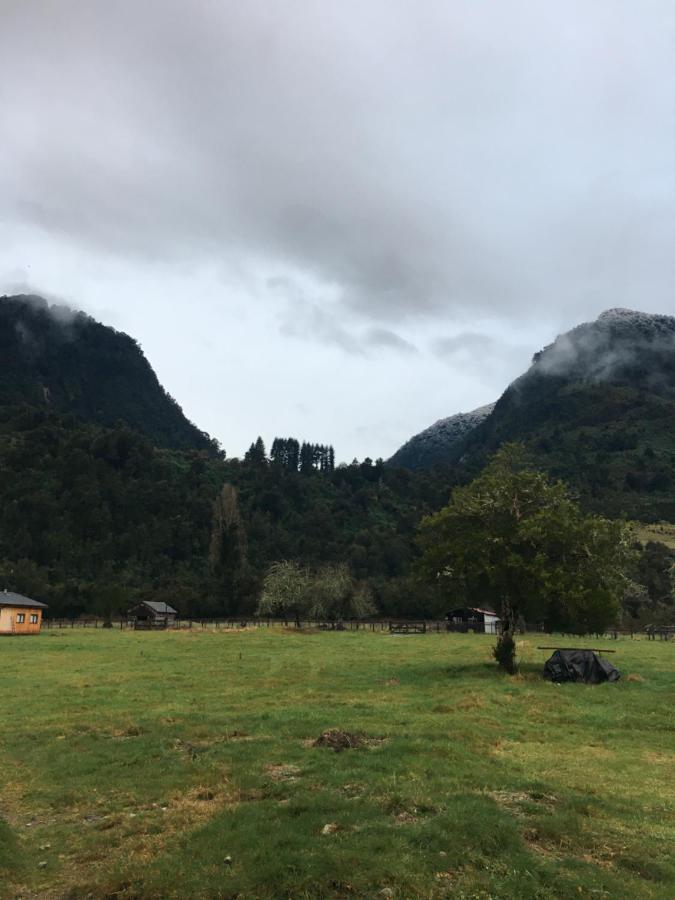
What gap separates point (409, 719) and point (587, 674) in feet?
44.6

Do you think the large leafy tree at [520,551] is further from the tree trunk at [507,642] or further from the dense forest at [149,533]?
the dense forest at [149,533]

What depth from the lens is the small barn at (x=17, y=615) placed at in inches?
2756

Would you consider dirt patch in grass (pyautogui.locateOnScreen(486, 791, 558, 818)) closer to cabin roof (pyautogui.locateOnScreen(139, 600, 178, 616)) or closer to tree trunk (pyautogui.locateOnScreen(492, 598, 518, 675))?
tree trunk (pyautogui.locateOnScreen(492, 598, 518, 675))

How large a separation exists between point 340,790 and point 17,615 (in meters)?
68.9

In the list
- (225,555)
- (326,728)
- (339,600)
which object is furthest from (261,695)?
(225,555)

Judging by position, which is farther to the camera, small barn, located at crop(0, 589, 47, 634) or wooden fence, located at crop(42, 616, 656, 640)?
wooden fence, located at crop(42, 616, 656, 640)

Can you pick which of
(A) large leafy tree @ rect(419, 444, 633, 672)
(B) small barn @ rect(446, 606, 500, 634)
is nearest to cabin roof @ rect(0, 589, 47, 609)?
(B) small barn @ rect(446, 606, 500, 634)

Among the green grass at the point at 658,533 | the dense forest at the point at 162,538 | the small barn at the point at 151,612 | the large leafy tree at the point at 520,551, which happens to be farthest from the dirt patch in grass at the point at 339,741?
the green grass at the point at 658,533

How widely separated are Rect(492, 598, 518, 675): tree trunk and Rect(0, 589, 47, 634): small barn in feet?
188

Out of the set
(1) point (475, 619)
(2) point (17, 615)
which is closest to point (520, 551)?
(2) point (17, 615)

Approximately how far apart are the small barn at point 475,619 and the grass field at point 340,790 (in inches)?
2296

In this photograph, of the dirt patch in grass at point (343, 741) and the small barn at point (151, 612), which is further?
the small barn at point (151, 612)

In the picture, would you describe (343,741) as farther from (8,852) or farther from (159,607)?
(159,607)

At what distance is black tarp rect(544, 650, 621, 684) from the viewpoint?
31266 mm
